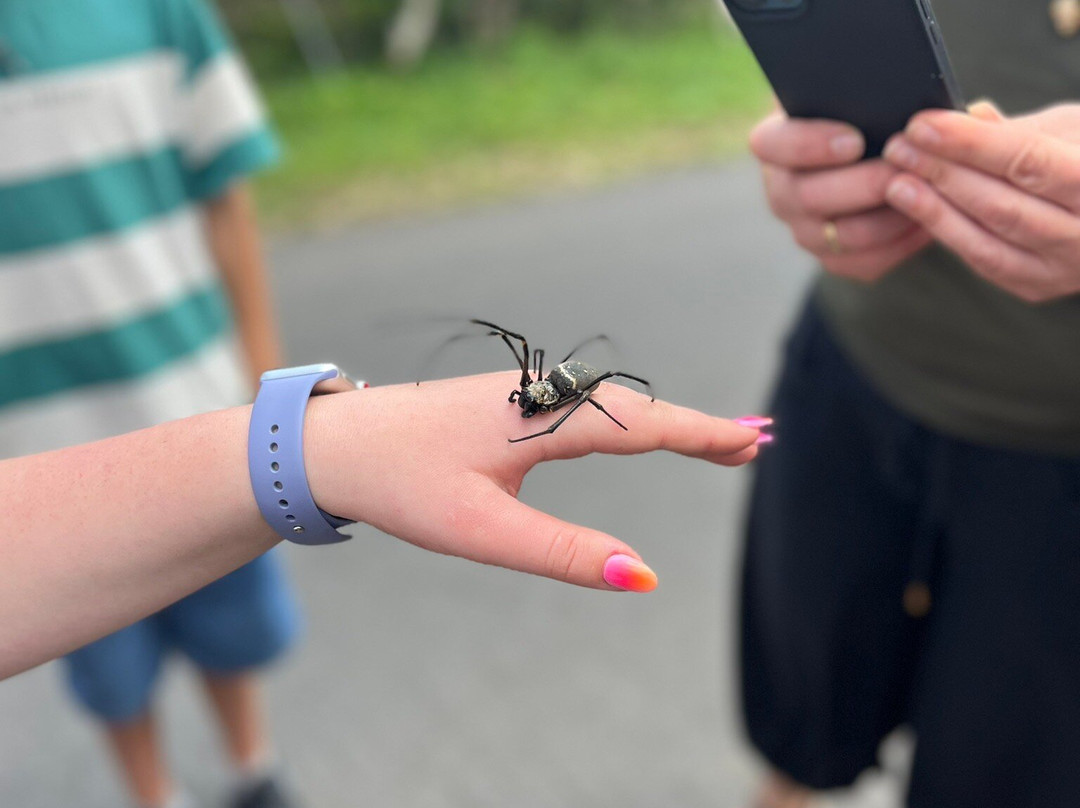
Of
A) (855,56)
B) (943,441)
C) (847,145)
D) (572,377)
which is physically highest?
(855,56)

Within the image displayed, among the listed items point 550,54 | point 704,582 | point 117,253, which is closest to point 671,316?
point 704,582

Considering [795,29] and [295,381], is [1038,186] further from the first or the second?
[295,381]

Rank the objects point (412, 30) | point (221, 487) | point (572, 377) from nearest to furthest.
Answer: point (221, 487) → point (572, 377) → point (412, 30)

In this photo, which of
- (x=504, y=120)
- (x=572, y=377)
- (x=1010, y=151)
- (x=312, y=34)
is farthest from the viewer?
(x=312, y=34)

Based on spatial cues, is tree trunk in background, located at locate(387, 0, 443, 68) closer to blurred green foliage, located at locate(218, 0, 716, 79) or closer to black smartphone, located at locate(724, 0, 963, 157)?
blurred green foliage, located at locate(218, 0, 716, 79)

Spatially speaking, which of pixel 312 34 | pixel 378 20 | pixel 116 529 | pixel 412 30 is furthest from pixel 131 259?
pixel 378 20

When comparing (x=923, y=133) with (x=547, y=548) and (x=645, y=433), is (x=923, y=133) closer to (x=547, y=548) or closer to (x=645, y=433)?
(x=645, y=433)

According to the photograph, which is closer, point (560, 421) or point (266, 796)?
point (560, 421)
